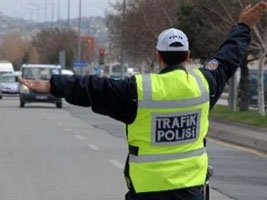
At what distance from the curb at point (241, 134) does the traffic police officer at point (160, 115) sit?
51.9ft

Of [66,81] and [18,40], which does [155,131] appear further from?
[18,40]

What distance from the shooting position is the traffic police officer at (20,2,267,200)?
4.98 meters

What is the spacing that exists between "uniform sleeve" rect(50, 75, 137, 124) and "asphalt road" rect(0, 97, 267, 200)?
22.0 ft

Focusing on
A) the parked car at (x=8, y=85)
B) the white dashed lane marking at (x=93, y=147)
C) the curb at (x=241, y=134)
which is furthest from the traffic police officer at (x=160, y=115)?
the parked car at (x=8, y=85)

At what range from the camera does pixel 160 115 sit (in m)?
5.02

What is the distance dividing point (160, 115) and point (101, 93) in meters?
0.36

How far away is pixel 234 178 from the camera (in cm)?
1448

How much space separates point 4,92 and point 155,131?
58.4 meters

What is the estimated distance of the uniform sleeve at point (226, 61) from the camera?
530 centimetres

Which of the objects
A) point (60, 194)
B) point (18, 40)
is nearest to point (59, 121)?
point (60, 194)

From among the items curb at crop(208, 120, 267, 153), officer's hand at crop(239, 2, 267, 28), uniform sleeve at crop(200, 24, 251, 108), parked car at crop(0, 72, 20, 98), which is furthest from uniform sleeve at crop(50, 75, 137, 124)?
parked car at crop(0, 72, 20, 98)

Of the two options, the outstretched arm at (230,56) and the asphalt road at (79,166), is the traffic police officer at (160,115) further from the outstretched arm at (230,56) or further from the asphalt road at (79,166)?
the asphalt road at (79,166)

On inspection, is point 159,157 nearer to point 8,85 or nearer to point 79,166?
point 79,166

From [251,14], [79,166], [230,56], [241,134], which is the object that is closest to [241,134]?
[241,134]
